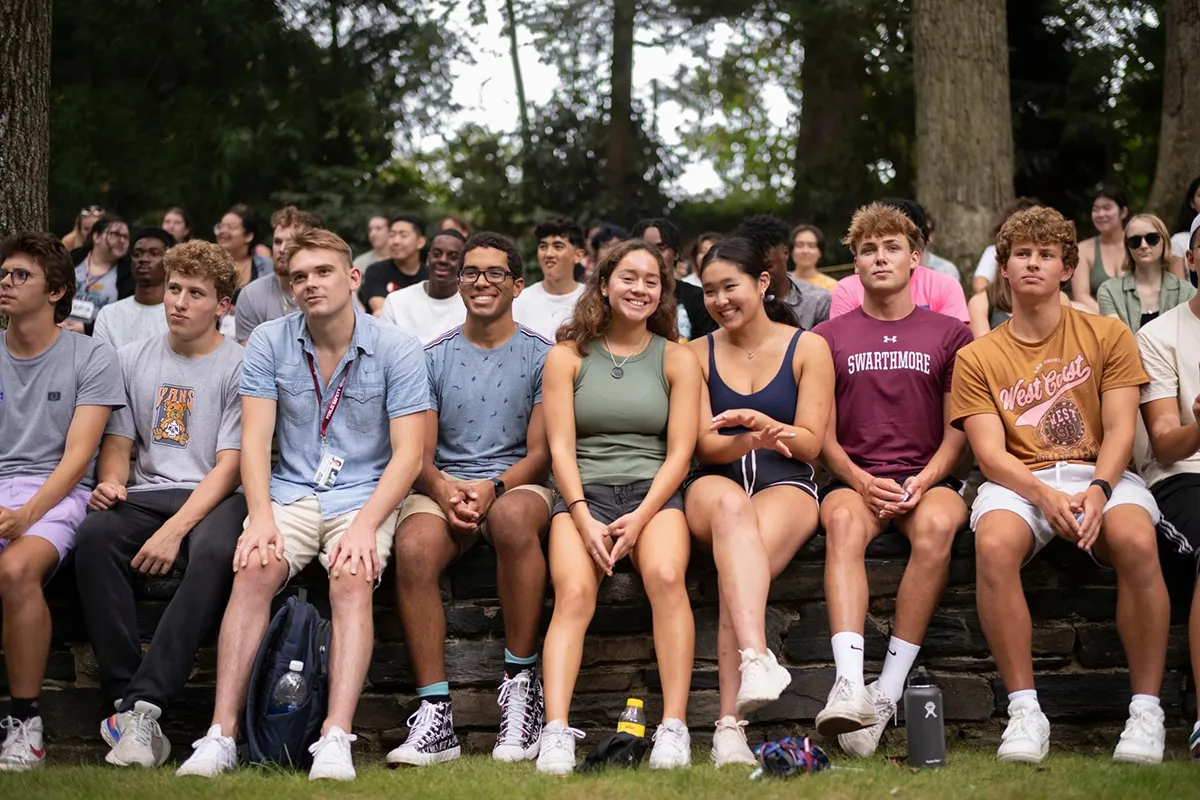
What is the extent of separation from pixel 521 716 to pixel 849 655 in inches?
44.7

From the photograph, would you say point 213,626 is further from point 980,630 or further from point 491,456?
point 980,630

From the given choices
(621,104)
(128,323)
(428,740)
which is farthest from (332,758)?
(621,104)

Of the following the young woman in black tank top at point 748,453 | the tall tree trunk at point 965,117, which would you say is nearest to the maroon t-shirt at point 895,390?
the young woman in black tank top at point 748,453

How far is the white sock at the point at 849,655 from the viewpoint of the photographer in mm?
4160

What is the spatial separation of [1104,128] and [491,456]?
840 centimetres

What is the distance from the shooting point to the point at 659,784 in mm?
3732

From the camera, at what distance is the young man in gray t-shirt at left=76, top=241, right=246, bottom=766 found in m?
4.30

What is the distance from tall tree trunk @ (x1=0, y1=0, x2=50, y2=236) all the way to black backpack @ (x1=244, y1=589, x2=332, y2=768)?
2.92m

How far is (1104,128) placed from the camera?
1130 centimetres

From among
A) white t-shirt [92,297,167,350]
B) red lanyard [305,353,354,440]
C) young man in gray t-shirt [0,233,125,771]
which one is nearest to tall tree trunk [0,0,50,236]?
white t-shirt [92,297,167,350]

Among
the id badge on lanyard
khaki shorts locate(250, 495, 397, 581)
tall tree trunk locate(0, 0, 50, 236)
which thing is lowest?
khaki shorts locate(250, 495, 397, 581)

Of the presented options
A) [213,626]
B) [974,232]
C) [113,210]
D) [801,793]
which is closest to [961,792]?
[801,793]

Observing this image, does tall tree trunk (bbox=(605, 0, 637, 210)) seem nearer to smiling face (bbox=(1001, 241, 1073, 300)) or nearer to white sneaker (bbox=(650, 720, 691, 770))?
smiling face (bbox=(1001, 241, 1073, 300))

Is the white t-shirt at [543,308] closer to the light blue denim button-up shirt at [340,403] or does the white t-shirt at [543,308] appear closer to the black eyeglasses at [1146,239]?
the light blue denim button-up shirt at [340,403]
